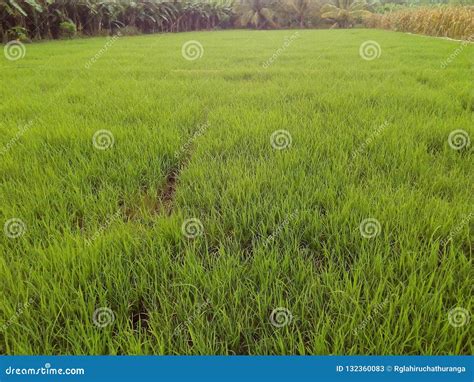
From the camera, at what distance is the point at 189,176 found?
1.92m

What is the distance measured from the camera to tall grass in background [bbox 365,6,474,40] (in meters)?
11.2

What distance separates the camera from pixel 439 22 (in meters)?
12.9

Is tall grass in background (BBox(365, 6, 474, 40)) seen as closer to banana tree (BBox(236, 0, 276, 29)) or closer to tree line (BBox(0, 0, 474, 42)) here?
tree line (BBox(0, 0, 474, 42))

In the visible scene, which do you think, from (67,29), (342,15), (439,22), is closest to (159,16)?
(67,29)

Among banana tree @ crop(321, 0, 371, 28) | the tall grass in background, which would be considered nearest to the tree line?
banana tree @ crop(321, 0, 371, 28)

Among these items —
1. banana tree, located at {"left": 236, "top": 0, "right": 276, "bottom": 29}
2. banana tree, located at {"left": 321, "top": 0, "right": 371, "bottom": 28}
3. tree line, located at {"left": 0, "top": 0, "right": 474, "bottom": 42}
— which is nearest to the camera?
tree line, located at {"left": 0, "top": 0, "right": 474, "bottom": 42}

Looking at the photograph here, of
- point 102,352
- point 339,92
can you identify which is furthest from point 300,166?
point 339,92

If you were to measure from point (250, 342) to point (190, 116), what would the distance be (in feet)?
8.08

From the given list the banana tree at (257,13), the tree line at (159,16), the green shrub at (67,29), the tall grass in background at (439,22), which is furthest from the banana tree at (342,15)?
the green shrub at (67,29)

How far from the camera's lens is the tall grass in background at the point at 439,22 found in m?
11.2

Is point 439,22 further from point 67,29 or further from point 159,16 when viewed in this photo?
point 67,29

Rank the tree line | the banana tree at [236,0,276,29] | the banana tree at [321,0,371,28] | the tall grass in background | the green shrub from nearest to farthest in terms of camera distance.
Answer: the tall grass in background < the tree line < the green shrub < the banana tree at [321,0,371,28] < the banana tree at [236,0,276,29]

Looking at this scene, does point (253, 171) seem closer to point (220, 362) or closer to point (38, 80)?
point (220, 362)

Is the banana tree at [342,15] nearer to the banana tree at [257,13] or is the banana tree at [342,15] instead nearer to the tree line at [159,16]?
the tree line at [159,16]
